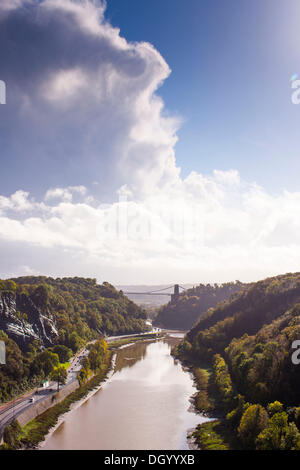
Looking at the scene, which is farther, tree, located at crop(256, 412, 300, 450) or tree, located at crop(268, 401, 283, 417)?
tree, located at crop(268, 401, 283, 417)

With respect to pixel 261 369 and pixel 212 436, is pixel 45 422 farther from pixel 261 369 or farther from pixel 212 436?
pixel 261 369

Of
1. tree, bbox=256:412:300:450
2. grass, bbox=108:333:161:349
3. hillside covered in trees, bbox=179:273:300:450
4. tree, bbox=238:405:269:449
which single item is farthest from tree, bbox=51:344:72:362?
tree, bbox=256:412:300:450

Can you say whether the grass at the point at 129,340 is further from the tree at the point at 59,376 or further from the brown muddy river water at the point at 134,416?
the tree at the point at 59,376

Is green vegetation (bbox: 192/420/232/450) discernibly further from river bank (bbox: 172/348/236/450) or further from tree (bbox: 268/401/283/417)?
tree (bbox: 268/401/283/417)

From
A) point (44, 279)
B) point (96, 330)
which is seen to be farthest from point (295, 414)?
point (44, 279)

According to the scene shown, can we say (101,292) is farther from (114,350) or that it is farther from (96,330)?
(114,350)

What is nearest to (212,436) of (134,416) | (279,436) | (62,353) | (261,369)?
(279,436)
